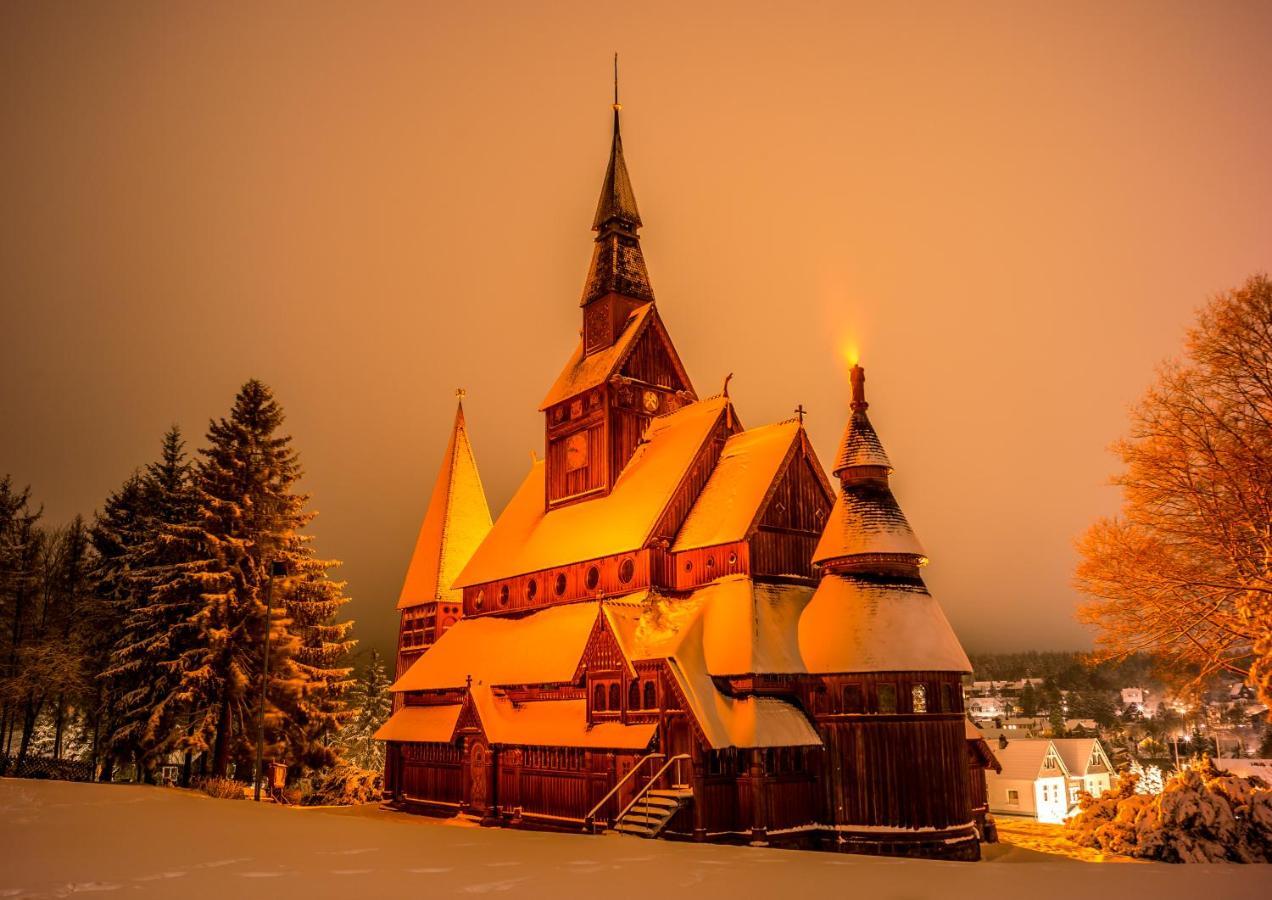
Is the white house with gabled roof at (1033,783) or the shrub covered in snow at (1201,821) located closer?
the shrub covered in snow at (1201,821)

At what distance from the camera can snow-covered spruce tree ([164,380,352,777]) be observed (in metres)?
32.1

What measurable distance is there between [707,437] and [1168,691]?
52.8 feet

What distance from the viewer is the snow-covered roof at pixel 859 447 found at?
26453 millimetres

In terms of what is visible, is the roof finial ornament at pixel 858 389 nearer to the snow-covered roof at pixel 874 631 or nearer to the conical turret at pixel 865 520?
the conical turret at pixel 865 520

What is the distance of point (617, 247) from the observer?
38156 mm

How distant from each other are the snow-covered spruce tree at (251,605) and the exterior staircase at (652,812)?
1712 centimetres

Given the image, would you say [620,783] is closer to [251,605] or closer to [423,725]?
[423,725]

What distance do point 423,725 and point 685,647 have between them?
541 inches

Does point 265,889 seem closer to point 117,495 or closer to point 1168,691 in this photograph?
point 1168,691

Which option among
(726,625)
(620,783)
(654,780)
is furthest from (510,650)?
(654,780)

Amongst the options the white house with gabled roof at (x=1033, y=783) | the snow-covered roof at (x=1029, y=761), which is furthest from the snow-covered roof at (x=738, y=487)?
the snow-covered roof at (x=1029, y=761)

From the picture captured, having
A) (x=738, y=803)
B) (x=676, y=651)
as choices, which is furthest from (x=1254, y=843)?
(x=676, y=651)

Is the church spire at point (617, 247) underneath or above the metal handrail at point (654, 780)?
above

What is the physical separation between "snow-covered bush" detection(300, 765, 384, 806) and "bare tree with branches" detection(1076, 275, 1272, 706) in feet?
96.2
